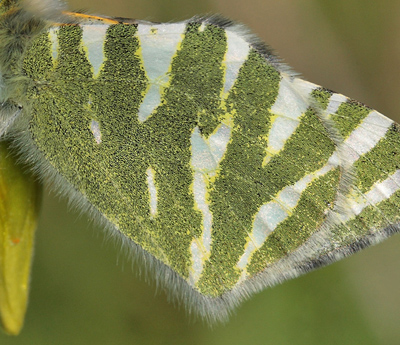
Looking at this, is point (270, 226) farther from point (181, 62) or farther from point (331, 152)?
point (181, 62)

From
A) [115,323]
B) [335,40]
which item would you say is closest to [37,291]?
[115,323]

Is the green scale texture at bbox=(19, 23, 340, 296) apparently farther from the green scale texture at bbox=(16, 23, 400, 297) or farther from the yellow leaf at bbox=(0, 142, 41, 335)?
the yellow leaf at bbox=(0, 142, 41, 335)

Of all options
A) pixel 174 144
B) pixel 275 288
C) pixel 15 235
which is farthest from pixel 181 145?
pixel 275 288

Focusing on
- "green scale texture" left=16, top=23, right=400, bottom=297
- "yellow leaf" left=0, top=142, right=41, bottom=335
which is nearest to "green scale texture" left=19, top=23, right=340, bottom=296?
"green scale texture" left=16, top=23, right=400, bottom=297

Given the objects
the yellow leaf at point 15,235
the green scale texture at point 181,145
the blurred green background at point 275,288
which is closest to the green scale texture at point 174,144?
the green scale texture at point 181,145

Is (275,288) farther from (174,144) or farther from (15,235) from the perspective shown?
(15,235)

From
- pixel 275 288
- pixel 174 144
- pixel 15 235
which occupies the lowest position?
pixel 275 288

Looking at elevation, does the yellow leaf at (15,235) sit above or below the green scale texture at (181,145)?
below

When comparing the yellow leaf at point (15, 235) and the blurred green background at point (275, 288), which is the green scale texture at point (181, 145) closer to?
the yellow leaf at point (15, 235)

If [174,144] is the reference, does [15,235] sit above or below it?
below

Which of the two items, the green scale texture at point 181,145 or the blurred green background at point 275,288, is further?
the blurred green background at point 275,288
